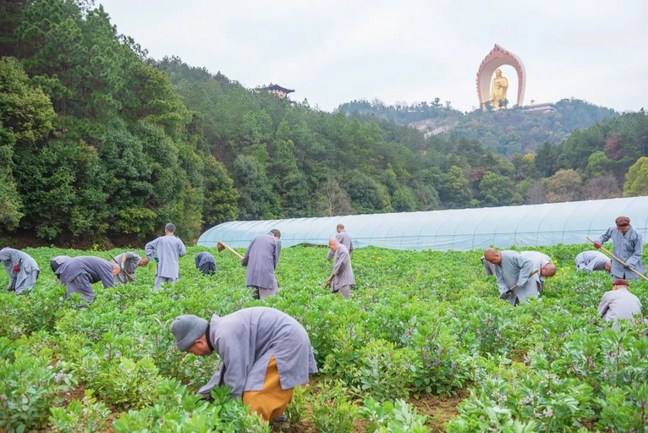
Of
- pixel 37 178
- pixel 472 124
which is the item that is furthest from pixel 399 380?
pixel 472 124

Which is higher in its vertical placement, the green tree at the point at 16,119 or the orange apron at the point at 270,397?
the green tree at the point at 16,119

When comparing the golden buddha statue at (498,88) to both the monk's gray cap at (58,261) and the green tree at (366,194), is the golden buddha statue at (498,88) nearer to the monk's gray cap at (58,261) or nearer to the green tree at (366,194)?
the green tree at (366,194)

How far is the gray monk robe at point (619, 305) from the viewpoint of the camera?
6.38 metres

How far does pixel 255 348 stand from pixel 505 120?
126219 millimetres

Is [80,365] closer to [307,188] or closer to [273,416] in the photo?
[273,416]

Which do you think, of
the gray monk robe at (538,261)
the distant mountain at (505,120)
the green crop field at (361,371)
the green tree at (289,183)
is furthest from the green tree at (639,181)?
the green crop field at (361,371)

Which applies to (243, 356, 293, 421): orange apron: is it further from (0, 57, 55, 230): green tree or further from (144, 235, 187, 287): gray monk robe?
(0, 57, 55, 230): green tree

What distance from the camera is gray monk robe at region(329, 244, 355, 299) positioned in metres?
10.2

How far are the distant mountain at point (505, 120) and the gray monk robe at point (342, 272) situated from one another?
79.3 m

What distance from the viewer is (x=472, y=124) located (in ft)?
393

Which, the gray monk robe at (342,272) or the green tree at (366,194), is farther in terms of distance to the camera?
the green tree at (366,194)

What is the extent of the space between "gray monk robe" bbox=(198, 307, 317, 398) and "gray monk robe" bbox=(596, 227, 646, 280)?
6.73 metres

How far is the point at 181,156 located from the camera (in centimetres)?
3928

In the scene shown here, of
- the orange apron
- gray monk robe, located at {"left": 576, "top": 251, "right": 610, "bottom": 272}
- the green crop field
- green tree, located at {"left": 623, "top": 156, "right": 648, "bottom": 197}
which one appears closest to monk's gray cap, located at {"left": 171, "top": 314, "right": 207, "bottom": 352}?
the green crop field
